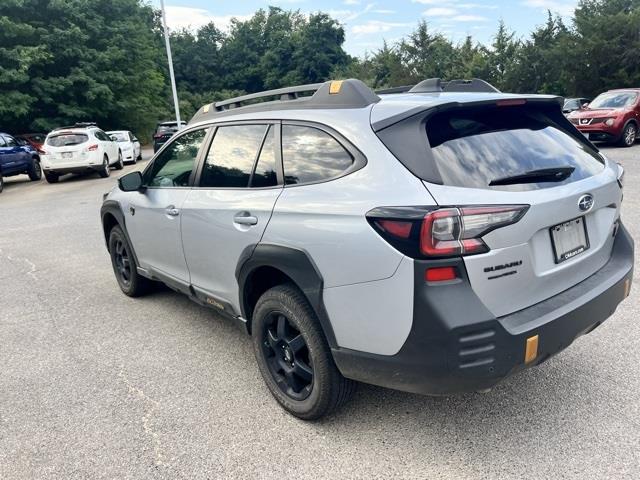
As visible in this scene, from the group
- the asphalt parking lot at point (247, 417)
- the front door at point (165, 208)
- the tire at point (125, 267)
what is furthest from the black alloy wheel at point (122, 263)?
the asphalt parking lot at point (247, 417)

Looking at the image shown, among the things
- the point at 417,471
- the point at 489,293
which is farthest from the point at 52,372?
the point at 489,293

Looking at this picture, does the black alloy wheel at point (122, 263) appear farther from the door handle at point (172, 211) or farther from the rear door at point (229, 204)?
the rear door at point (229, 204)

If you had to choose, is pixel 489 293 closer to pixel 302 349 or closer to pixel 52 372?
pixel 302 349

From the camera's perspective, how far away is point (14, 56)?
72.6 ft

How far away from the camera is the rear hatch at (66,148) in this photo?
15.8 metres

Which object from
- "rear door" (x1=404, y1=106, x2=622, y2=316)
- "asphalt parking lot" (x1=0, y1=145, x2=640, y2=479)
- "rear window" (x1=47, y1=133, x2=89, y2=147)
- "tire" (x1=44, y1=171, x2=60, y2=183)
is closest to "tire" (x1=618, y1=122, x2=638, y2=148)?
"asphalt parking lot" (x1=0, y1=145, x2=640, y2=479)

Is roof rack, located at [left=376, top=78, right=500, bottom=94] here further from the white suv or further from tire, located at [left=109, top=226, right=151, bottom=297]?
the white suv

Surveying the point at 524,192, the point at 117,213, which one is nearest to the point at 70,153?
the point at 117,213

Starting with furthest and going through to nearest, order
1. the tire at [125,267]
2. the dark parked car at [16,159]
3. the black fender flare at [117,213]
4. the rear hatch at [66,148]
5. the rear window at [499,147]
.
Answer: the rear hatch at [66,148], the dark parked car at [16,159], the tire at [125,267], the black fender flare at [117,213], the rear window at [499,147]

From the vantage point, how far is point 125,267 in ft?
16.7

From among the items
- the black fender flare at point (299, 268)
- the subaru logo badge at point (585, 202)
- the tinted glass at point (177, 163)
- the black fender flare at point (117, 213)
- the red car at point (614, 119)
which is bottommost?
the red car at point (614, 119)

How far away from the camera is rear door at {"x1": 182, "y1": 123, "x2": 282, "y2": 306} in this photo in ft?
9.68

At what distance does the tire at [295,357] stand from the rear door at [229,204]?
14.1 inches

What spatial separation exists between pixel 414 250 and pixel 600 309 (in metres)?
1.17
